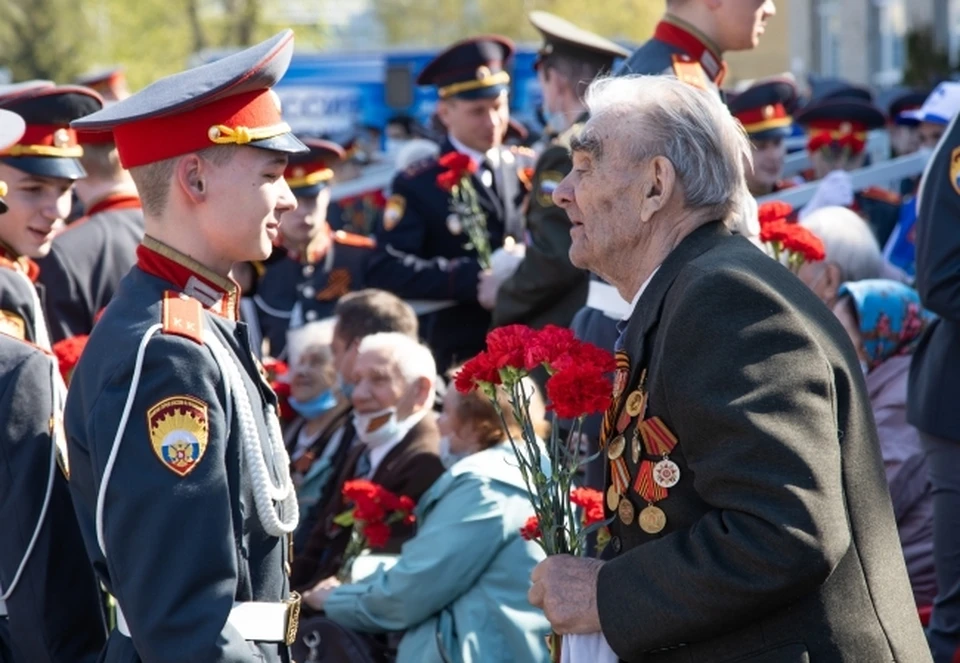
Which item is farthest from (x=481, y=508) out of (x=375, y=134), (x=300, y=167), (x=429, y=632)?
(x=375, y=134)

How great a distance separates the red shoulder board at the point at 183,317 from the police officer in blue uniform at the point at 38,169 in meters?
1.30

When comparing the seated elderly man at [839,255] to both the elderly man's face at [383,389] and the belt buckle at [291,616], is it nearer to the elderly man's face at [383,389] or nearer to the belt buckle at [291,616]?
the elderly man's face at [383,389]

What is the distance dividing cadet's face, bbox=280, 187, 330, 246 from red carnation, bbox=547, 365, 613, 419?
15.9ft

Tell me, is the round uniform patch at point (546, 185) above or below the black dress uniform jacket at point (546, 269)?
above

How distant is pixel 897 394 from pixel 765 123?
3621 mm

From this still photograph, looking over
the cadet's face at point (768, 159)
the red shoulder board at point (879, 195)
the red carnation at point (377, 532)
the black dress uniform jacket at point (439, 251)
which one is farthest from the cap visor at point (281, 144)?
the red shoulder board at point (879, 195)

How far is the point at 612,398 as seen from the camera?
9.69 ft

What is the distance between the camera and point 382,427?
553 centimetres

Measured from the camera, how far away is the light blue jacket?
4613mm

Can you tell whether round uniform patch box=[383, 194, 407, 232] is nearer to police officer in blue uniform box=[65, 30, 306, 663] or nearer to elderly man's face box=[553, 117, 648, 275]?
police officer in blue uniform box=[65, 30, 306, 663]

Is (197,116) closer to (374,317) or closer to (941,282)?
(941,282)

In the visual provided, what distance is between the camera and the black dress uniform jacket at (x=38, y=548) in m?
3.53

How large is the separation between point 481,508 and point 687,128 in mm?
2000

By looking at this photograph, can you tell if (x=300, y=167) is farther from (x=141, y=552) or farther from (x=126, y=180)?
(x=141, y=552)
